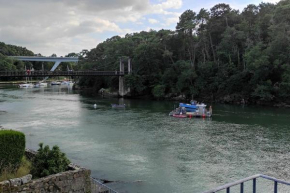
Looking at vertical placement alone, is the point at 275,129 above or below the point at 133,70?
below

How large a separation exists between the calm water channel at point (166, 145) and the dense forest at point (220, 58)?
11.8 m

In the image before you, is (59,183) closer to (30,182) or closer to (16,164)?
(30,182)

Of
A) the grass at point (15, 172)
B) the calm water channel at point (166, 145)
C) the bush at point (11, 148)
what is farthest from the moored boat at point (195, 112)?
the bush at point (11, 148)

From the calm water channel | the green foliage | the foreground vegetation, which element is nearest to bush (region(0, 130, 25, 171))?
the foreground vegetation

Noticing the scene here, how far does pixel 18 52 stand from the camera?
171m

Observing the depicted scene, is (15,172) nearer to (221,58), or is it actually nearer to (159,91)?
(159,91)

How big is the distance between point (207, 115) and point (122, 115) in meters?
11.8

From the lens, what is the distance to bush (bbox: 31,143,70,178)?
37.6 feet

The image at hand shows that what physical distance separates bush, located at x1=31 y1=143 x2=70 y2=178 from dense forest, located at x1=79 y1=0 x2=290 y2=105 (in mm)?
44402

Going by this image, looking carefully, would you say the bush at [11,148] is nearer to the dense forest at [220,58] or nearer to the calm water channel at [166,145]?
the calm water channel at [166,145]

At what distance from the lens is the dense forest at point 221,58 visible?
165 feet

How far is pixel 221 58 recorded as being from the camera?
62500 millimetres

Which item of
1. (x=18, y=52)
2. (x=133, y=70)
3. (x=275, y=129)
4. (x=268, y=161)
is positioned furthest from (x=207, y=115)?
(x=18, y=52)

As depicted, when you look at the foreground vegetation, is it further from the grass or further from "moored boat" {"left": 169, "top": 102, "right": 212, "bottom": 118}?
"moored boat" {"left": 169, "top": 102, "right": 212, "bottom": 118}
